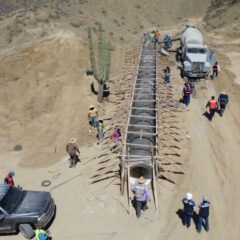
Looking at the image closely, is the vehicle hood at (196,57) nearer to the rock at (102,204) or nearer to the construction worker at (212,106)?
the construction worker at (212,106)

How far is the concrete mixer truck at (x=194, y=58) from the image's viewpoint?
1270 inches

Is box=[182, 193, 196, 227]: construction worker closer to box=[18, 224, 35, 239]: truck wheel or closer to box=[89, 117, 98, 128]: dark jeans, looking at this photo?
box=[18, 224, 35, 239]: truck wheel

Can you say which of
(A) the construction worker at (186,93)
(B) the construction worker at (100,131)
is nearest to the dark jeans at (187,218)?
(B) the construction worker at (100,131)

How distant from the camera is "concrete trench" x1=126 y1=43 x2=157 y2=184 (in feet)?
65.0

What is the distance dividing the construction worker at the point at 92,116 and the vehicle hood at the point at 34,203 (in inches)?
331

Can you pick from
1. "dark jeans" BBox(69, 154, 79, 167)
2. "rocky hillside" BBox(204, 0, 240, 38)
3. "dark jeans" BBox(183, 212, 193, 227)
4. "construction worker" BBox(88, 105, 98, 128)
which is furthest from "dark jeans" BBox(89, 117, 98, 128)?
"rocky hillside" BBox(204, 0, 240, 38)

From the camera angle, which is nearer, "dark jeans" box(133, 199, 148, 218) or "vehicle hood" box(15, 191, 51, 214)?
"vehicle hood" box(15, 191, 51, 214)

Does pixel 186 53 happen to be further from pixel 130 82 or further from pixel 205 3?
pixel 205 3

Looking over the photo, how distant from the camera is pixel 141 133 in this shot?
21.3 meters

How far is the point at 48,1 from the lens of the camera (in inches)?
2002

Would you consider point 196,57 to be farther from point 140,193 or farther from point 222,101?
point 140,193

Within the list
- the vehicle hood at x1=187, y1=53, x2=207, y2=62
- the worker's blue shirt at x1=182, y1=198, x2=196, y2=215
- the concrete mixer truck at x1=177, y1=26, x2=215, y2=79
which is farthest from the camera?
the vehicle hood at x1=187, y1=53, x2=207, y2=62

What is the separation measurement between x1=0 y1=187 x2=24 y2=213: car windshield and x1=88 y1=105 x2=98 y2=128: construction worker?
341 inches

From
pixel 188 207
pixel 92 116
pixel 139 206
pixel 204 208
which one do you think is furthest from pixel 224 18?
pixel 204 208
